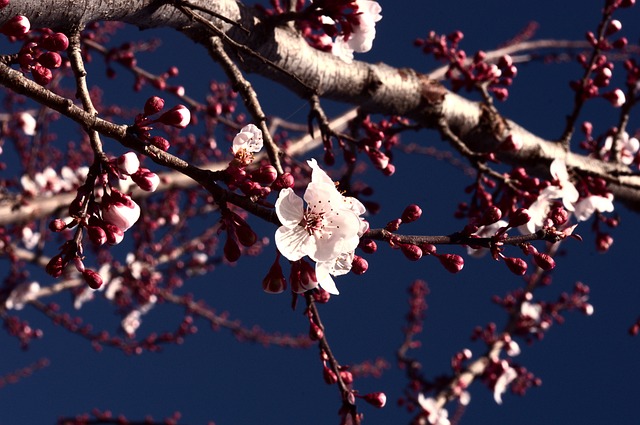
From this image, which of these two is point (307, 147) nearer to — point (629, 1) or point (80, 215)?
point (629, 1)

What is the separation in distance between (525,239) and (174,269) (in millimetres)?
5999

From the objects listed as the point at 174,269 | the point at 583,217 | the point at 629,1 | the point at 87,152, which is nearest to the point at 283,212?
the point at 583,217

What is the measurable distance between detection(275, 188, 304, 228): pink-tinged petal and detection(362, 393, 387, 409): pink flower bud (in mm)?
809

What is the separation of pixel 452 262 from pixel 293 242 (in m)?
0.47

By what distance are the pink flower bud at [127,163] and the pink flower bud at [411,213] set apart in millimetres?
755

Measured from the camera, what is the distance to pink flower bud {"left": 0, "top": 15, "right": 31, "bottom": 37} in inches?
56.1

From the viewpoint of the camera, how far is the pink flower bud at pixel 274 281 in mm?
1518

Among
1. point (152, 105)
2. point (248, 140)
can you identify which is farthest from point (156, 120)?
point (248, 140)

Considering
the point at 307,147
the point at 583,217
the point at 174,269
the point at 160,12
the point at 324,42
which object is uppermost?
the point at 160,12

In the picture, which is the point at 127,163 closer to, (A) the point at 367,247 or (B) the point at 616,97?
(A) the point at 367,247

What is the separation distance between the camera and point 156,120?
144 cm

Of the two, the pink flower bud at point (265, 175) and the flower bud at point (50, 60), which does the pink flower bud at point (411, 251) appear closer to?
the pink flower bud at point (265, 175)

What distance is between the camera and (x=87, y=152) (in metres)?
7.42

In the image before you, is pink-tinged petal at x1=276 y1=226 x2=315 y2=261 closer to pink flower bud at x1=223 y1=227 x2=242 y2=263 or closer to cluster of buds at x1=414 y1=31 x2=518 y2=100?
pink flower bud at x1=223 y1=227 x2=242 y2=263
